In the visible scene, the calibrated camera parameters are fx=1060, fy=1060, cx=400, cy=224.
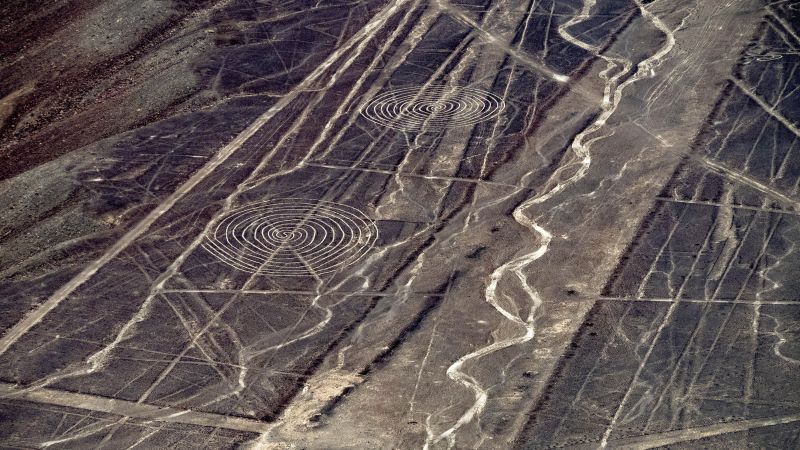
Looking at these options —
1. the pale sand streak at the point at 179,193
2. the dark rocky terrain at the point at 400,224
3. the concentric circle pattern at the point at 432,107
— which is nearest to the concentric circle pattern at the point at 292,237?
the dark rocky terrain at the point at 400,224

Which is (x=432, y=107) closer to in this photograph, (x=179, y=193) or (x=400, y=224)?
(x=400, y=224)

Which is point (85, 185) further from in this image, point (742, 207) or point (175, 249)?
point (742, 207)

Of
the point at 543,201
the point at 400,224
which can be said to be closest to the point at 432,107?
the point at 543,201

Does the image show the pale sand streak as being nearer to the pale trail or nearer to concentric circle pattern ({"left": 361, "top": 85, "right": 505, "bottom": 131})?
concentric circle pattern ({"left": 361, "top": 85, "right": 505, "bottom": 131})

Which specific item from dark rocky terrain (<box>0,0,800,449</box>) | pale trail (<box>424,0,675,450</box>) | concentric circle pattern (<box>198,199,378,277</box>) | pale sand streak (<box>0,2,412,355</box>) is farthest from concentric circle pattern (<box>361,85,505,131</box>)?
concentric circle pattern (<box>198,199,378,277</box>)

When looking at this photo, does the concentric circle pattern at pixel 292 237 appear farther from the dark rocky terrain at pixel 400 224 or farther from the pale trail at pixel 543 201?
the pale trail at pixel 543 201

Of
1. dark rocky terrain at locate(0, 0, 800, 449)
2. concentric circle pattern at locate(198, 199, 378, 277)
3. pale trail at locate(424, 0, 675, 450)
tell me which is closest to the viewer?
dark rocky terrain at locate(0, 0, 800, 449)
